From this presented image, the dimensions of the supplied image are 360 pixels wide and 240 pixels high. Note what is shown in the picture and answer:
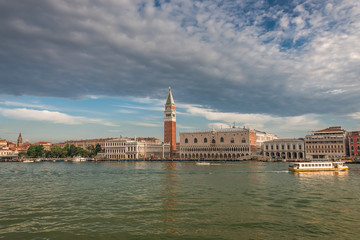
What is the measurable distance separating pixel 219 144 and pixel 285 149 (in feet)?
73.0

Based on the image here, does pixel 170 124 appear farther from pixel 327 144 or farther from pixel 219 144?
pixel 327 144

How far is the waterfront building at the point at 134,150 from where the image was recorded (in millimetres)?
112062

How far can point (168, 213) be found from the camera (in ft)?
50.7

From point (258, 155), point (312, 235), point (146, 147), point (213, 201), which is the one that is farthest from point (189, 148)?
point (312, 235)

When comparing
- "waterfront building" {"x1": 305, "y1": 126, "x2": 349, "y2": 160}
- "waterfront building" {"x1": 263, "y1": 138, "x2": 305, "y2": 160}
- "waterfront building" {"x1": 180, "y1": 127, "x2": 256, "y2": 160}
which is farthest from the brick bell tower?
Answer: "waterfront building" {"x1": 305, "y1": 126, "x2": 349, "y2": 160}

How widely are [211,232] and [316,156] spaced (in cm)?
8240

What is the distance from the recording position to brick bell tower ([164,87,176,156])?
11521cm

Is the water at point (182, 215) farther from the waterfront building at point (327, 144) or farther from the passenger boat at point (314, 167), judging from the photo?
the waterfront building at point (327, 144)

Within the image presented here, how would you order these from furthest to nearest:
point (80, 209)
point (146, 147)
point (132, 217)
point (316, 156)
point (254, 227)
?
point (146, 147) → point (316, 156) → point (80, 209) → point (132, 217) → point (254, 227)

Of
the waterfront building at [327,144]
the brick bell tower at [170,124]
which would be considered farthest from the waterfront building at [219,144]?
the waterfront building at [327,144]

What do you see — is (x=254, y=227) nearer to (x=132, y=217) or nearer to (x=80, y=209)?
(x=132, y=217)

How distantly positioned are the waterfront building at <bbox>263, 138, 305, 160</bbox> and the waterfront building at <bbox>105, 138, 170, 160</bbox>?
3871cm

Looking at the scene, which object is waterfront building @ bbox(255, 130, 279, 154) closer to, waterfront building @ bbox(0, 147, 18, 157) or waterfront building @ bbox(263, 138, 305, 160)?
waterfront building @ bbox(263, 138, 305, 160)

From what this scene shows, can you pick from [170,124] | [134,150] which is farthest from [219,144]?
[134,150]
